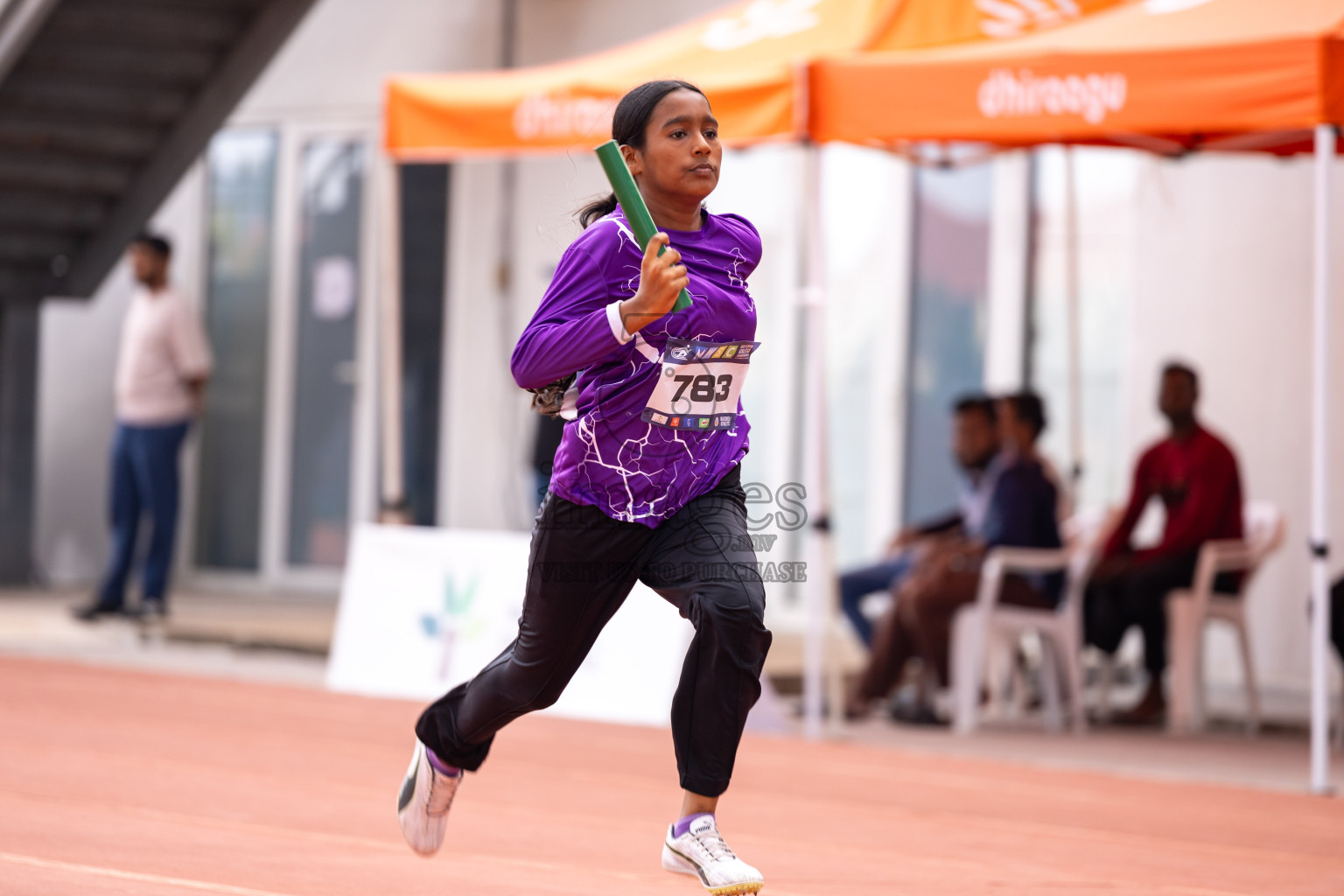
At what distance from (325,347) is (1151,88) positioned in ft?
25.8

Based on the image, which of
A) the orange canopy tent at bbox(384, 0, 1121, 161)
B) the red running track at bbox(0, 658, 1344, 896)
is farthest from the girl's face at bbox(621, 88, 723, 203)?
the orange canopy tent at bbox(384, 0, 1121, 161)

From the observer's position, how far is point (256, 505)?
13680 millimetres

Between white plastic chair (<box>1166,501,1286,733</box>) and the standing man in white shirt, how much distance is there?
5.85 meters

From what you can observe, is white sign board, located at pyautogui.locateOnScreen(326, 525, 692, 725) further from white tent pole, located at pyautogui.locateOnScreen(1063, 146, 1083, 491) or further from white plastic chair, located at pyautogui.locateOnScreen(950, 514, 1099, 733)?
white tent pole, located at pyautogui.locateOnScreen(1063, 146, 1083, 491)

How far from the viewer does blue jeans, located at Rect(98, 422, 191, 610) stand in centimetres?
1109

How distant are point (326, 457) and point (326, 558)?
712mm

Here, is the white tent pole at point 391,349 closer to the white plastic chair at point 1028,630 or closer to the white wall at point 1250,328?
the white plastic chair at point 1028,630

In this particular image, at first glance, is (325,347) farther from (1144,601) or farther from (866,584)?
(1144,601)

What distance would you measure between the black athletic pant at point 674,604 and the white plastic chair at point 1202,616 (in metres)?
4.50

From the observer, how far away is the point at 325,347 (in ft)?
44.1

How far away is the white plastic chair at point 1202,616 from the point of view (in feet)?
26.7

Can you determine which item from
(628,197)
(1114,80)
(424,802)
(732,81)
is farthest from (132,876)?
(1114,80)

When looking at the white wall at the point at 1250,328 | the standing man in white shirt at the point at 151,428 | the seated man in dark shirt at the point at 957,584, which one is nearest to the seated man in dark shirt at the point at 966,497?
the seated man in dark shirt at the point at 957,584

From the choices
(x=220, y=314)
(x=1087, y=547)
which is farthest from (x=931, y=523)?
(x=220, y=314)
